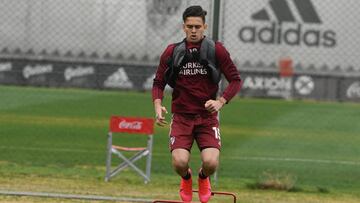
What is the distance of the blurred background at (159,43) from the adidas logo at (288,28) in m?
0.03

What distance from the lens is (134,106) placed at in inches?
959

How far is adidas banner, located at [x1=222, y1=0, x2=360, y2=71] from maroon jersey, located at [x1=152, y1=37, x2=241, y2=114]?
60.5ft

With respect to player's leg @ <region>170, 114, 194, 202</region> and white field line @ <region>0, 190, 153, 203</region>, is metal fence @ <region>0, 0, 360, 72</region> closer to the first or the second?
white field line @ <region>0, 190, 153, 203</region>

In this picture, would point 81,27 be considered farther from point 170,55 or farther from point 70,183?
point 170,55

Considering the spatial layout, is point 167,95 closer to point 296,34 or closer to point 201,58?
point 296,34

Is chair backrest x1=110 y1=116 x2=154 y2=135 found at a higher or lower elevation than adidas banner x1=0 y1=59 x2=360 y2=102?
higher

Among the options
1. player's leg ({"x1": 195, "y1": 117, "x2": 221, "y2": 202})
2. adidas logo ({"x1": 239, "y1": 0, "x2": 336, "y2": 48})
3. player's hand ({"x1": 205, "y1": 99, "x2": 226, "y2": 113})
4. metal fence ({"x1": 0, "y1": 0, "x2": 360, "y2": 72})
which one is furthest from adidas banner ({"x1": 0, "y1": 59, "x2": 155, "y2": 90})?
player's hand ({"x1": 205, "y1": 99, "x2": 226, "y2": 113})

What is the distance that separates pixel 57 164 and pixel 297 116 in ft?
35.1

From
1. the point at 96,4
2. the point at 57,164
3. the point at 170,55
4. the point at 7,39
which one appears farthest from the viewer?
the point at 7,39

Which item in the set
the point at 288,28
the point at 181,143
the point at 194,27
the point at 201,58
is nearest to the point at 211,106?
the point at 201,58

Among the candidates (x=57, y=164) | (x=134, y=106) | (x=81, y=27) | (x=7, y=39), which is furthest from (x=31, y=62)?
(x=57, y=164)

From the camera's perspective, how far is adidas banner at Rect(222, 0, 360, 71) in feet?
95.6

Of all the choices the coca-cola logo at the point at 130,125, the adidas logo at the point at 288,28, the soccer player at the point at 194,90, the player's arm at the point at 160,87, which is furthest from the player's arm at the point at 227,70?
the adidas logo at the point at 288,28

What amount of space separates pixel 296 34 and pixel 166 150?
15.2 meters
